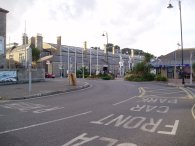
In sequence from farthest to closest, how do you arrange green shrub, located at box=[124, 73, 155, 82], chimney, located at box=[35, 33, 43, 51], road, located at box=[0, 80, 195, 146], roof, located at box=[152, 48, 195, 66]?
chimney, located at box=[35, 33, 43, 51]
roof, located at box=[152, 48, 195, 66]
green shrub, located at box=[124, 73, 155, 82]
road, located at box=[0, 80, 195, 146]

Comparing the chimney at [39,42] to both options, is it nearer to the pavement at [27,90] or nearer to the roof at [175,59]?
the roof at [175,59]

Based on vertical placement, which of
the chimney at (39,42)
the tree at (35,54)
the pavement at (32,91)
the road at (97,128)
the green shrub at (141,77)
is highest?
the chimney at (39,42)

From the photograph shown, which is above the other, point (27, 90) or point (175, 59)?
point (175, 59)

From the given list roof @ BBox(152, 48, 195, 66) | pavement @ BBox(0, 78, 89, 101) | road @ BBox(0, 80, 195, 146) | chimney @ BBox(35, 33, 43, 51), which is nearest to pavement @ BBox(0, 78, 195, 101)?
pavement @ BBox(0, 78, 89, 101)

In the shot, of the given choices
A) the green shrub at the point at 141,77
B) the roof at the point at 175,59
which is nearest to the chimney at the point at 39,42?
the roof at the point at 175,59

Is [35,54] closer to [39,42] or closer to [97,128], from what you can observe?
[39,42]

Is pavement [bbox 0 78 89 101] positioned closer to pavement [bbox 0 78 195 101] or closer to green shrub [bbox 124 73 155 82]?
pavement [bbox 0 78 195 101]

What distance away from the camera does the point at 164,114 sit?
43.3ft

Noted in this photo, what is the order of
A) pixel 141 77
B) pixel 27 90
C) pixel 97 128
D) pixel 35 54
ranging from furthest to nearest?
1. pixel 35 54
2. pixel 141 77
3. pixel 27 90
4. pixel 97 128

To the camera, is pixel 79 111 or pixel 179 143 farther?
pixel 79 111

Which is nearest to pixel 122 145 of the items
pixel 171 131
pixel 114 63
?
pixel 171 131

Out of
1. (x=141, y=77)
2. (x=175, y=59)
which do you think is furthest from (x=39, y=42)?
(x=141, y=77)

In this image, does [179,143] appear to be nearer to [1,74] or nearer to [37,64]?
[1,74]

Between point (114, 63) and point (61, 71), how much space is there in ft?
88.4
